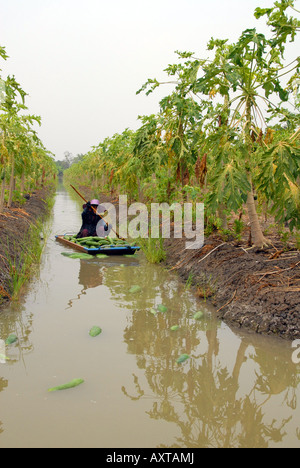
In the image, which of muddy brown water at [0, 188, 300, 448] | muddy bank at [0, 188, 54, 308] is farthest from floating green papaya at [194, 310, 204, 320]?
muddy bank at [0, 188, 54, 308]

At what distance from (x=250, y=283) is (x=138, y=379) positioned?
7.61 feet

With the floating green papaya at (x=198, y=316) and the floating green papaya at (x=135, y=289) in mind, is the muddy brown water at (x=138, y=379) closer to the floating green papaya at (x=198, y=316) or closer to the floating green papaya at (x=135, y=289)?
the floating green papaya at (x=198, y=316)

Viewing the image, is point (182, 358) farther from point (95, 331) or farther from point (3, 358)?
point (3, 358)

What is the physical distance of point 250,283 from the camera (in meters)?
5.38

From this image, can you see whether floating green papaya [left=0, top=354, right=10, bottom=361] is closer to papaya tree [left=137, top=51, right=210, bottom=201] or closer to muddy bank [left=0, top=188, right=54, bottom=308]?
muddy bank [left=0, top=188, right=54, bottom=308]

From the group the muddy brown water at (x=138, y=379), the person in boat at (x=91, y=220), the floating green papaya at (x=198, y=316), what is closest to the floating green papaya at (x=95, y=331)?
the muddy brown water at (x=138, y=379)

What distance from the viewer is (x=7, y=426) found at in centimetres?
296

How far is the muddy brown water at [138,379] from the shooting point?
9.75 ft

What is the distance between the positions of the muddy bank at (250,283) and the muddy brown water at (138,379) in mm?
219

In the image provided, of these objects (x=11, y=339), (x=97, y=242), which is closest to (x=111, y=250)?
(x=97, y=242)

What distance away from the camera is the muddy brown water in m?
2.97
